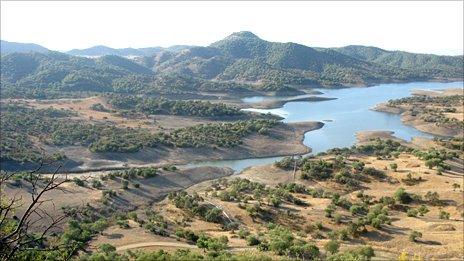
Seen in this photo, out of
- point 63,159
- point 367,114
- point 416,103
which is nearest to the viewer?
point 63,159

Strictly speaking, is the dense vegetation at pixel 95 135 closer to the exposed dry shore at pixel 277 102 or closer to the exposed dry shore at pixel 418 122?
the exposed dry shore at pixel 418 122

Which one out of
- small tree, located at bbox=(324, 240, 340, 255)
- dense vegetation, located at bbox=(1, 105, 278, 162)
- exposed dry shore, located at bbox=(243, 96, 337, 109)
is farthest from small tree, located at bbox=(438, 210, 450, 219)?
exposed dry shore, located at bbox=(243, 96, 337, 109)

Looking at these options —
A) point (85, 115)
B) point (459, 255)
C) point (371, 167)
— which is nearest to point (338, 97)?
point (85, 115)

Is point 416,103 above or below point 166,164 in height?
above

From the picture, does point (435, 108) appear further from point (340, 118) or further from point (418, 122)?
point (340, 118)

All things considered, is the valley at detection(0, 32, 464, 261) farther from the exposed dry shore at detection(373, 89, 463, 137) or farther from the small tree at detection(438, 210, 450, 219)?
the exposed dry shore at detection(373, 89, 463, 137)

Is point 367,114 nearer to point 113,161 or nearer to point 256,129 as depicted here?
point 256,129
